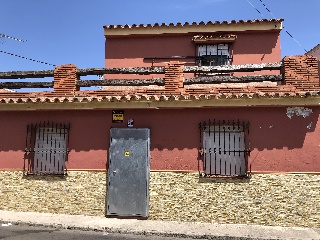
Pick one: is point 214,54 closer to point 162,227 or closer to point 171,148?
point 171,148

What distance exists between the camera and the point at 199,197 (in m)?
8.57

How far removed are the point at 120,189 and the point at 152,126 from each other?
6.36ft

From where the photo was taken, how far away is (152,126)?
9.03 meters

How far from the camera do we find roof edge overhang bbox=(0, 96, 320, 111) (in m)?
8.48

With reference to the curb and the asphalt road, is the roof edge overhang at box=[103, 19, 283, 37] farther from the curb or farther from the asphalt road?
the asphalt road

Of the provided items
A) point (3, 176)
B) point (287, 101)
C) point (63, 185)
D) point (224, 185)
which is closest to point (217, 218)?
point (224, 185)

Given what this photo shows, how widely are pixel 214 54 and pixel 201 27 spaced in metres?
1.27

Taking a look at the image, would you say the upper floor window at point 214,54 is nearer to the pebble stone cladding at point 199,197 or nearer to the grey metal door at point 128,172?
the grey metal door at point 128,172

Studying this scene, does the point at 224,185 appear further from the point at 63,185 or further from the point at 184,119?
the point at 63,185

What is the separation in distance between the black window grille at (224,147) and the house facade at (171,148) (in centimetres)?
3

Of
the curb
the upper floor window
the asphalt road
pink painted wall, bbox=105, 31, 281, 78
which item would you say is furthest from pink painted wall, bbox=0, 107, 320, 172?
the upper floor window

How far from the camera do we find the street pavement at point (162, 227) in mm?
7269

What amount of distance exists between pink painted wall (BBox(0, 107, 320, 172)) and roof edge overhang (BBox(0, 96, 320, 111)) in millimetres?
179

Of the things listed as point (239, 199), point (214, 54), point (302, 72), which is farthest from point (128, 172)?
point (214, 54)
